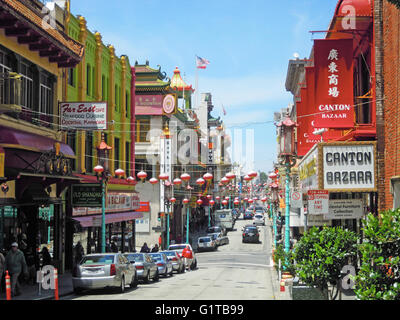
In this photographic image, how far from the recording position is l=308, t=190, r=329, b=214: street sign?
19.6 m

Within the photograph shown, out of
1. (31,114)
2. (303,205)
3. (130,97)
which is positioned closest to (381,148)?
(303,205)

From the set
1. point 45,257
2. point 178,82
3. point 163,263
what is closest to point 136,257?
point 45,257

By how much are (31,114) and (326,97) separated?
46.8 ft

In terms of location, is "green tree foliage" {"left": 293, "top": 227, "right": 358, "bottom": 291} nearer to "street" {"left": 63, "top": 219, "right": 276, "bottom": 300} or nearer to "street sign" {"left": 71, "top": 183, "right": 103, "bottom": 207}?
"street" {"left": 63, "top": 219, "right": 276, "bottom": 300}

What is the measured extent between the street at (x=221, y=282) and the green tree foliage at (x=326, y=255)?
6.52 metres

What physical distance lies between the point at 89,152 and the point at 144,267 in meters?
13.1

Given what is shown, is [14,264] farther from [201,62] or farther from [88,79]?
[201,62]

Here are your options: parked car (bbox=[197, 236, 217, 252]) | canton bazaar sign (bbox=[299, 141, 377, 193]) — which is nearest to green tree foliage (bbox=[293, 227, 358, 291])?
canton bazaar sign (bbox=[299, 141, 377, 193])

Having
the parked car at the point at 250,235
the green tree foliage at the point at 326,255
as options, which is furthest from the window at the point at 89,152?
the parked car at the point at 250,235

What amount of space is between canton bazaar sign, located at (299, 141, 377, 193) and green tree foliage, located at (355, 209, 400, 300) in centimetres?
868

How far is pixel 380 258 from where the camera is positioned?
9906 millimetres

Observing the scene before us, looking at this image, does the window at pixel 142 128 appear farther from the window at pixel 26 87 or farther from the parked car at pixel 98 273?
the parked car at pixel 98 273

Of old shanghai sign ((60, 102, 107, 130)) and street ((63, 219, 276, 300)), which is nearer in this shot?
street ((63, 219, 276, 300))
